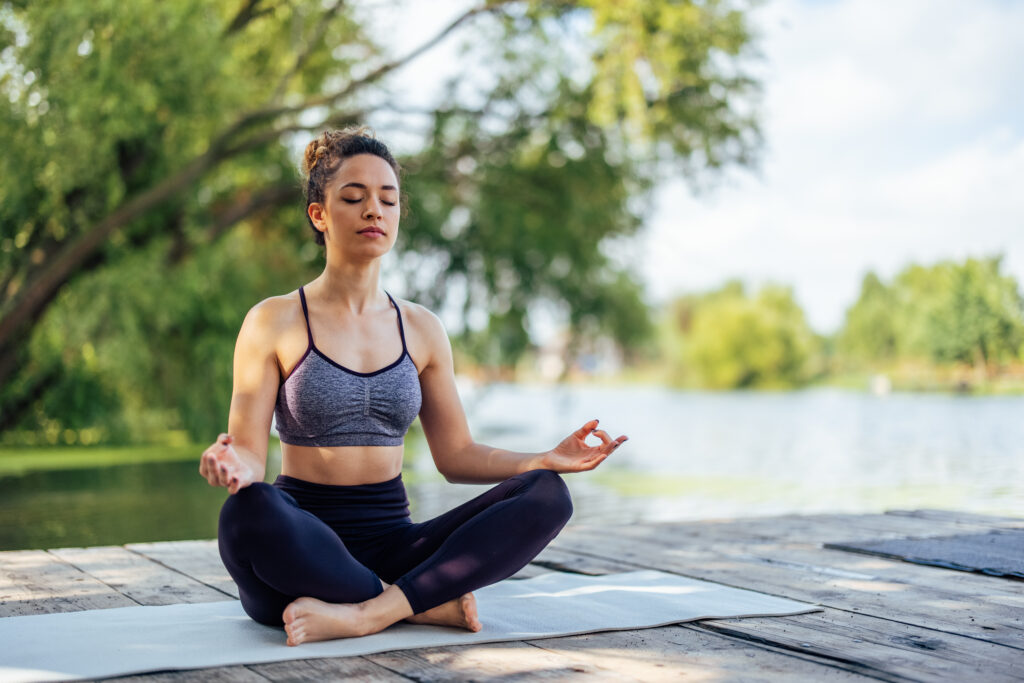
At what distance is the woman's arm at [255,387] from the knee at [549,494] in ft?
1.74

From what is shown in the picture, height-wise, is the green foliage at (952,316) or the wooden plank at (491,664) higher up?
the green foliage at (952,316)

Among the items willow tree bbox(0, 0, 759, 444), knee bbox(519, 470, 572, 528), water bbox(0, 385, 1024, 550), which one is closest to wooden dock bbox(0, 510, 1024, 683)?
knee bbox(519, 470, 572, 528)

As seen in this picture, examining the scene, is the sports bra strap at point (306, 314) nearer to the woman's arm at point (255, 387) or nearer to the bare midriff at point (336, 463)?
the woman's arm at point (255, 387)

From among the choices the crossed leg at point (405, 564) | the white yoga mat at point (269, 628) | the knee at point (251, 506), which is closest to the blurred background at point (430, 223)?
the white yoga mat at point (269, 628)

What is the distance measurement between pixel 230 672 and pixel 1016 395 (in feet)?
30.4

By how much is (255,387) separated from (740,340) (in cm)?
2732

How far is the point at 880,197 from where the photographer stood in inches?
877

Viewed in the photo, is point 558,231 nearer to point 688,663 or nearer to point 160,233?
point 160,233

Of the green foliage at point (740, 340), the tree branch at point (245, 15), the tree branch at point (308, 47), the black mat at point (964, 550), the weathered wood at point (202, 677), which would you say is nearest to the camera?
the weathered wood at point (202, 677)

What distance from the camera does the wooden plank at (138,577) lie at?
2543mm

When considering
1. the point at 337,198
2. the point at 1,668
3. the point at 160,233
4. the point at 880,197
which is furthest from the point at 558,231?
the point at 880,197

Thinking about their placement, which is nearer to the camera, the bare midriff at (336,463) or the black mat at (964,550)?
the bare midriff at (336,463)

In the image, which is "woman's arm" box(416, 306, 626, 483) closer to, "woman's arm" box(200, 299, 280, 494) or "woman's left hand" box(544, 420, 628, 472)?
"woman's left hand" box(544, 420, 628, 472)

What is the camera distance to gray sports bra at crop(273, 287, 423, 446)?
2.10m
